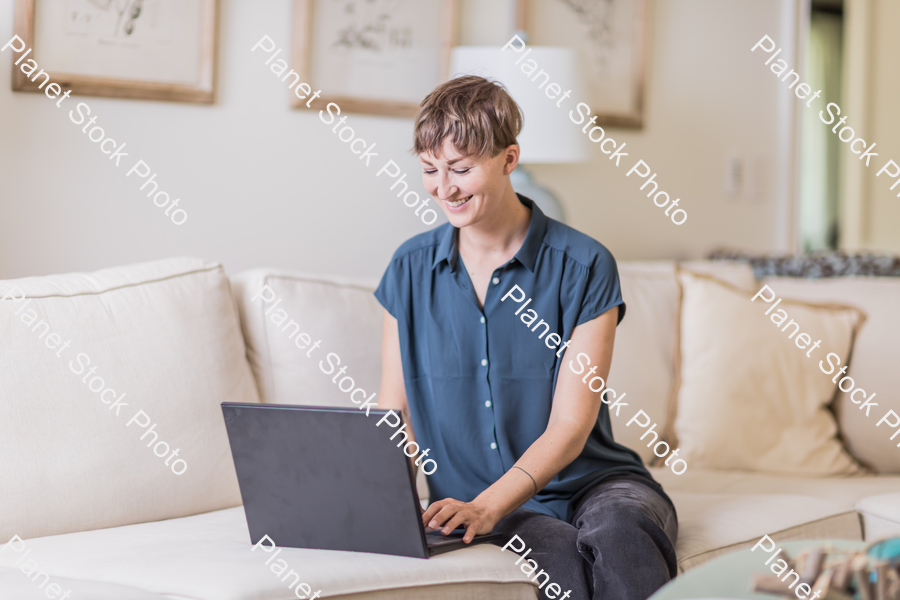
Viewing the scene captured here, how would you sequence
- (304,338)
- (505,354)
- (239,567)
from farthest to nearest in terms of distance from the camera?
(304,338), (505,354), (239,567)

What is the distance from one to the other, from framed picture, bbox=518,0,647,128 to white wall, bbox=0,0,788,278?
0.07 meters

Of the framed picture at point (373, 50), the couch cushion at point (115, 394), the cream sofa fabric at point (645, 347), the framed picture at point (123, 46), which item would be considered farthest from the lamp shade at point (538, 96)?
the couch cushion at point (115, 394)

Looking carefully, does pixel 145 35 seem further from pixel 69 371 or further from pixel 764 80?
pixel 764 80

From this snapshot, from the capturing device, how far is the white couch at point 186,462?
118cm

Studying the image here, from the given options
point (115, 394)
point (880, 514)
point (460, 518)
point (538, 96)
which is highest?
point (538, 96)

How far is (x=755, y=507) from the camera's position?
1.61m

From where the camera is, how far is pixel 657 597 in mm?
884

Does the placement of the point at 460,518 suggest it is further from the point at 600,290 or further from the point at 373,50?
the point at 373,50

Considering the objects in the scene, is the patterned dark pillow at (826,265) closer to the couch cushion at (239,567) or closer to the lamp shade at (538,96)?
the lamp shade at (538,96)

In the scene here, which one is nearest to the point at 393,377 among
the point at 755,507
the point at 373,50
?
the point at 755,507

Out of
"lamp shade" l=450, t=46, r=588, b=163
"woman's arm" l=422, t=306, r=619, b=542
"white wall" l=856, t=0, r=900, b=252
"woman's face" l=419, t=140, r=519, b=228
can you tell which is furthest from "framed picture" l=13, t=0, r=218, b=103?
"white wall" l=856, t=0, r=900, b=252

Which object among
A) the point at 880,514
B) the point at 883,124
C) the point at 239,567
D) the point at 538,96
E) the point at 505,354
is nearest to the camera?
the point at 239,567

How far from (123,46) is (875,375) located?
1885 mm

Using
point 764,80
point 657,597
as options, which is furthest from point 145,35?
point 764,80
